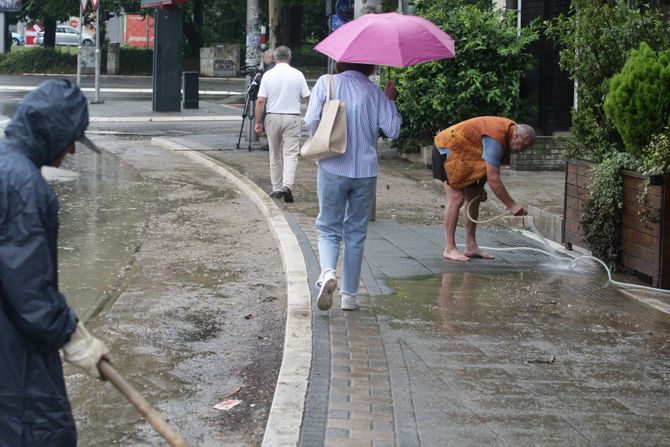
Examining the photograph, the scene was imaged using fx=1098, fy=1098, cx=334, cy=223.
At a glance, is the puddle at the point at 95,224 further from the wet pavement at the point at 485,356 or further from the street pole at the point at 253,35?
the street pole at the point at 253,35

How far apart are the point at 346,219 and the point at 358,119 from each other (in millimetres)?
691

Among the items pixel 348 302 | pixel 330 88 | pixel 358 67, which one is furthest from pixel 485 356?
pixel 358 67

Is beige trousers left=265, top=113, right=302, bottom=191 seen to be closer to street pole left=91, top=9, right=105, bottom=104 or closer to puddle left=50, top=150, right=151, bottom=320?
puddle left=50, top=150, right=151, bottom=320

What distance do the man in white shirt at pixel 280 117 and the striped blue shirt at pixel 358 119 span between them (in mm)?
5616

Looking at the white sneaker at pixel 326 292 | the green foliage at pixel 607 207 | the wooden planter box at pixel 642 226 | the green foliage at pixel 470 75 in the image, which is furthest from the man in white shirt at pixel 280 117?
the white sneaker at pixel 326 292

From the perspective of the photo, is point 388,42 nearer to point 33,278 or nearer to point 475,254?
point 475,254

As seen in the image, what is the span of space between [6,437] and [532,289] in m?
5.70

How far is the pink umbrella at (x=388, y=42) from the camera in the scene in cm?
760

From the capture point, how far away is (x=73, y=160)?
17.7 metres

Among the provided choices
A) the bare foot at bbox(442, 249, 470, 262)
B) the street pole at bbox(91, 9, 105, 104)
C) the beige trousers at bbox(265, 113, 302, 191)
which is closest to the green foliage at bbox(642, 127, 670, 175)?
the bare foot at bbox(442, 249, 470, 262)

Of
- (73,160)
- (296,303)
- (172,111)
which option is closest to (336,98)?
(296,303)

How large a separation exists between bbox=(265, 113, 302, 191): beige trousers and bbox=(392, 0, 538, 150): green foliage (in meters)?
3.76

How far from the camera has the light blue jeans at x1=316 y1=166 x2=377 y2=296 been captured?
24.4 feet

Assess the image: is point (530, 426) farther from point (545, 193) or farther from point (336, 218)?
point (545, 193)
